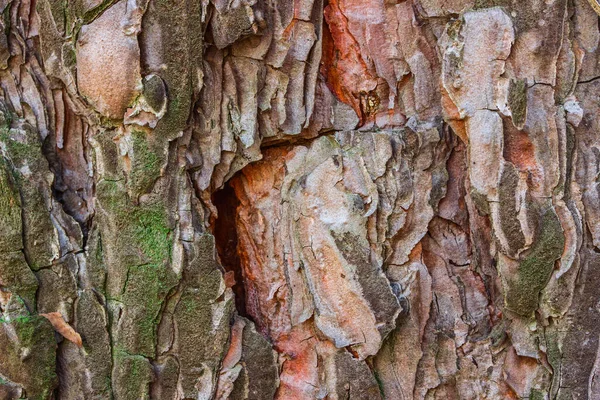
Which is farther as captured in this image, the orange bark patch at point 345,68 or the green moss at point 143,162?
the orange bark patch at point 345,68

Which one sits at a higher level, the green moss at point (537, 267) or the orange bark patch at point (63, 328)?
the green moss at point (537, 267)

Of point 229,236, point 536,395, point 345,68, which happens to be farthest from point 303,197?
point 536,395

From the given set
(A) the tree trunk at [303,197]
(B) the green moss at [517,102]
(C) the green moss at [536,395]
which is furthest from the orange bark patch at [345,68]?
(C) the green moss at [536,395]

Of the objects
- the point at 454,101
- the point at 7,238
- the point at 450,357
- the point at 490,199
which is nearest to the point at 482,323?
the point at 450,357

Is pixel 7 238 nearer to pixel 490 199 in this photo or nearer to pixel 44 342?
pixel 44 342

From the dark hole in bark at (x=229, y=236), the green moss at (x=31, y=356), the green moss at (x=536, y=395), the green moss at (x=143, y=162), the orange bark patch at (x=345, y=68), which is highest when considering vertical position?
the orange bark patch at (x=345, y=68)

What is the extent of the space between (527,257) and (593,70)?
56cm

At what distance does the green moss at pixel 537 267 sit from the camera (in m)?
1.73

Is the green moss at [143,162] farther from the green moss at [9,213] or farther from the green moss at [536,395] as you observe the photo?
the green moss at [536,395]

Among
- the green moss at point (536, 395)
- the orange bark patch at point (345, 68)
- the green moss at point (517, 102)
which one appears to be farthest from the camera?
the orange bark patch at point (345, 68)

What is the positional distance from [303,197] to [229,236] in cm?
31

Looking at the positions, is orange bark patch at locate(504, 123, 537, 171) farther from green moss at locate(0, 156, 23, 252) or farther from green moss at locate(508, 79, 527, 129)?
green moss at locate(0, 156, 23, 252)

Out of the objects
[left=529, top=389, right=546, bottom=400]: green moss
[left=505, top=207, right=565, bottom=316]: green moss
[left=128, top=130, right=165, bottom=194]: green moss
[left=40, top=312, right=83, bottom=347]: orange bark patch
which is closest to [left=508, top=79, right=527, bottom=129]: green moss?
[left=505, top=207, right=565, bottom=316]: green moss

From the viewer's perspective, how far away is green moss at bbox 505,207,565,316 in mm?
1727
